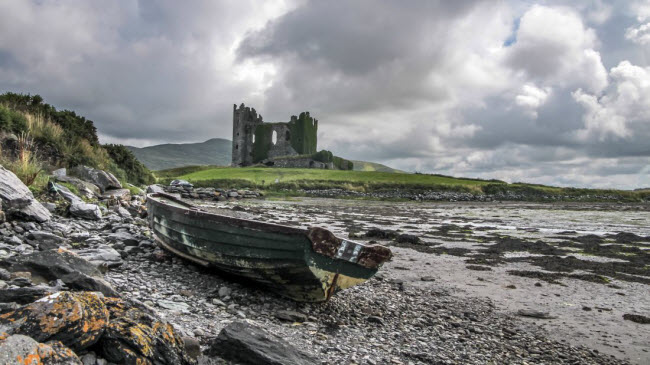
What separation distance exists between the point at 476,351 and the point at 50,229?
813 centimetres

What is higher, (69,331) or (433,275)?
(69,331)

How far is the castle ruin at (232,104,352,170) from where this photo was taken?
76.2 meters

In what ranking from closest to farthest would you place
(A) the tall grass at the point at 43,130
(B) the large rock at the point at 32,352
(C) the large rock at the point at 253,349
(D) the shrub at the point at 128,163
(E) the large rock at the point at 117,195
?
(B) the large rock at the point at 32,352 < (C) the large rock at the point at 253,349 < (E) the large rock at the point at 117,195 < (A) the tall grass at the point at 43,130 < (D) the shrub at the point at 128,163

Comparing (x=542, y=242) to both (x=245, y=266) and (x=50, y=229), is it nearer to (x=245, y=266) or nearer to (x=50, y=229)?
(x=245, y=266)

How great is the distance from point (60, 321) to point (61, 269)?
193 cm

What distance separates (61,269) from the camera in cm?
424

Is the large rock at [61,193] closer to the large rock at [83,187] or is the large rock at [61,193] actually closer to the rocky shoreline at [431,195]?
the large rock at [83,187]

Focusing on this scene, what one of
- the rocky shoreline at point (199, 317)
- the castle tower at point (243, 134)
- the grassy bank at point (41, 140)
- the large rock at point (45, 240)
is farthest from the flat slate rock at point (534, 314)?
the castle tower at point (243, 134)

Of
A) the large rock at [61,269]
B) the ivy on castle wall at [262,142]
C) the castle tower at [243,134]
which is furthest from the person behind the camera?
the castle tower at [243,134]

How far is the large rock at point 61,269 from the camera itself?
13.1ft

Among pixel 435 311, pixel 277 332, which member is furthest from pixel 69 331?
pixel 435 311

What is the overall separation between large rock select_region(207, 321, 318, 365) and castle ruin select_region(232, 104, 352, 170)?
71.1m

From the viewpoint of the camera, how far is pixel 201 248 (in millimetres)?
6434

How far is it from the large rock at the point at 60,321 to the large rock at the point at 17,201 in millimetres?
5757
